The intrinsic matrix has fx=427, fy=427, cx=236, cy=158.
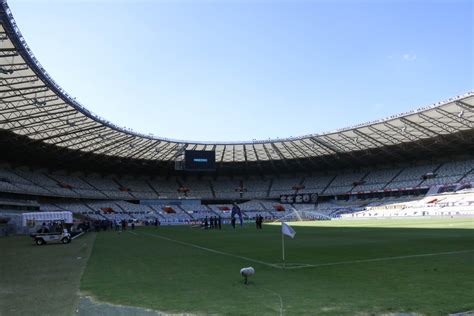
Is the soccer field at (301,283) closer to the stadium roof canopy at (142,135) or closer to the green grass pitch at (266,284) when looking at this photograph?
the green grass pitch at (266,284)

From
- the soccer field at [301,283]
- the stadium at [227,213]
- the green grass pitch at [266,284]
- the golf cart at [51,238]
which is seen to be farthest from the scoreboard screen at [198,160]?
the soccer field at [301,283]

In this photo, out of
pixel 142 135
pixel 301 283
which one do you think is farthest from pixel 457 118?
pixel 301 283

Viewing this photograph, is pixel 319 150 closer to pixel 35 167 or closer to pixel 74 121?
pixel 74 121

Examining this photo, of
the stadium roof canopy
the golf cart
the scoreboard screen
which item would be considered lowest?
the golf cart

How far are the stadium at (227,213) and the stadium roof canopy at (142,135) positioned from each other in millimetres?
256

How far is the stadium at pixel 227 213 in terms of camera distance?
9.98 meters

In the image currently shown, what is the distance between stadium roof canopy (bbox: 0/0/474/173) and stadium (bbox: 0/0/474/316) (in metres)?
0.26

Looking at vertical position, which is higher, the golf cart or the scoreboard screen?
the scoreboard screen

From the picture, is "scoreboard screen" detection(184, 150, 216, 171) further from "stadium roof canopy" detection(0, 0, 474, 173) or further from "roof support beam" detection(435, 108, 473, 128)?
"roof support beam" detection(435, 108, 473, 128)

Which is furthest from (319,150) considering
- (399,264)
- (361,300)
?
(361,300)

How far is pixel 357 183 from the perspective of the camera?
308 ft

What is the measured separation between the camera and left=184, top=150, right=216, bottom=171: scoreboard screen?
72.2 meters

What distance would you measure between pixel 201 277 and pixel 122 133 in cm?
5557

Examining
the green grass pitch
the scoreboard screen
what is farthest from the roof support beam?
the green grass pitch
